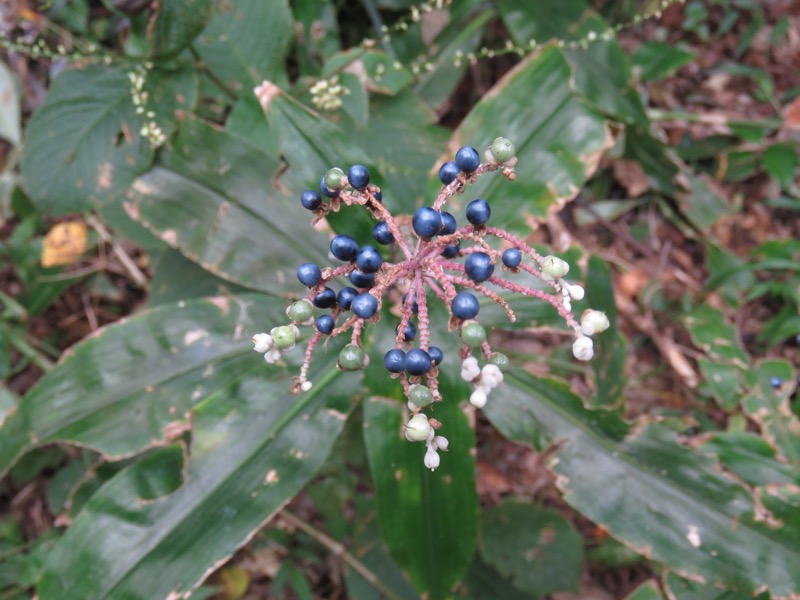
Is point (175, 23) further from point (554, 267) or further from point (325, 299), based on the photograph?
point (554, 267)

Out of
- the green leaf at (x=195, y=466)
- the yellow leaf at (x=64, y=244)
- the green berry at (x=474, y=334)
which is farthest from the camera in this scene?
the yellow leaf at (x=64, y=244)

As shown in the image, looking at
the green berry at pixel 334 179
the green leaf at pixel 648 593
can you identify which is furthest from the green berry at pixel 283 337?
the green leaf at pixel 648 593

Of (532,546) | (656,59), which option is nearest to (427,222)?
(532,546)

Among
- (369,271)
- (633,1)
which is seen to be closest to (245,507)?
(369,271)

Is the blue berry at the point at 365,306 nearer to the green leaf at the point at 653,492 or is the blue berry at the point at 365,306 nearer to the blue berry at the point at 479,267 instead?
the blue berry at the point at 479,267

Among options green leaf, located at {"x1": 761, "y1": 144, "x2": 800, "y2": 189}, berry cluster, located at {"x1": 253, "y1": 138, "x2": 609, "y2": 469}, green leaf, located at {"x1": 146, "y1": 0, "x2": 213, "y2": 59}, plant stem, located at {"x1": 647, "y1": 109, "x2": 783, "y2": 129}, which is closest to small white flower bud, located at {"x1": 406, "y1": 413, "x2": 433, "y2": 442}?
berry cluster, located at {"x1": 253, "y1": 138, "x2": 609, "y2": 469}

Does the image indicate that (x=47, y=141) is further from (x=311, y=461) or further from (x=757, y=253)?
(x=757, y=253)
